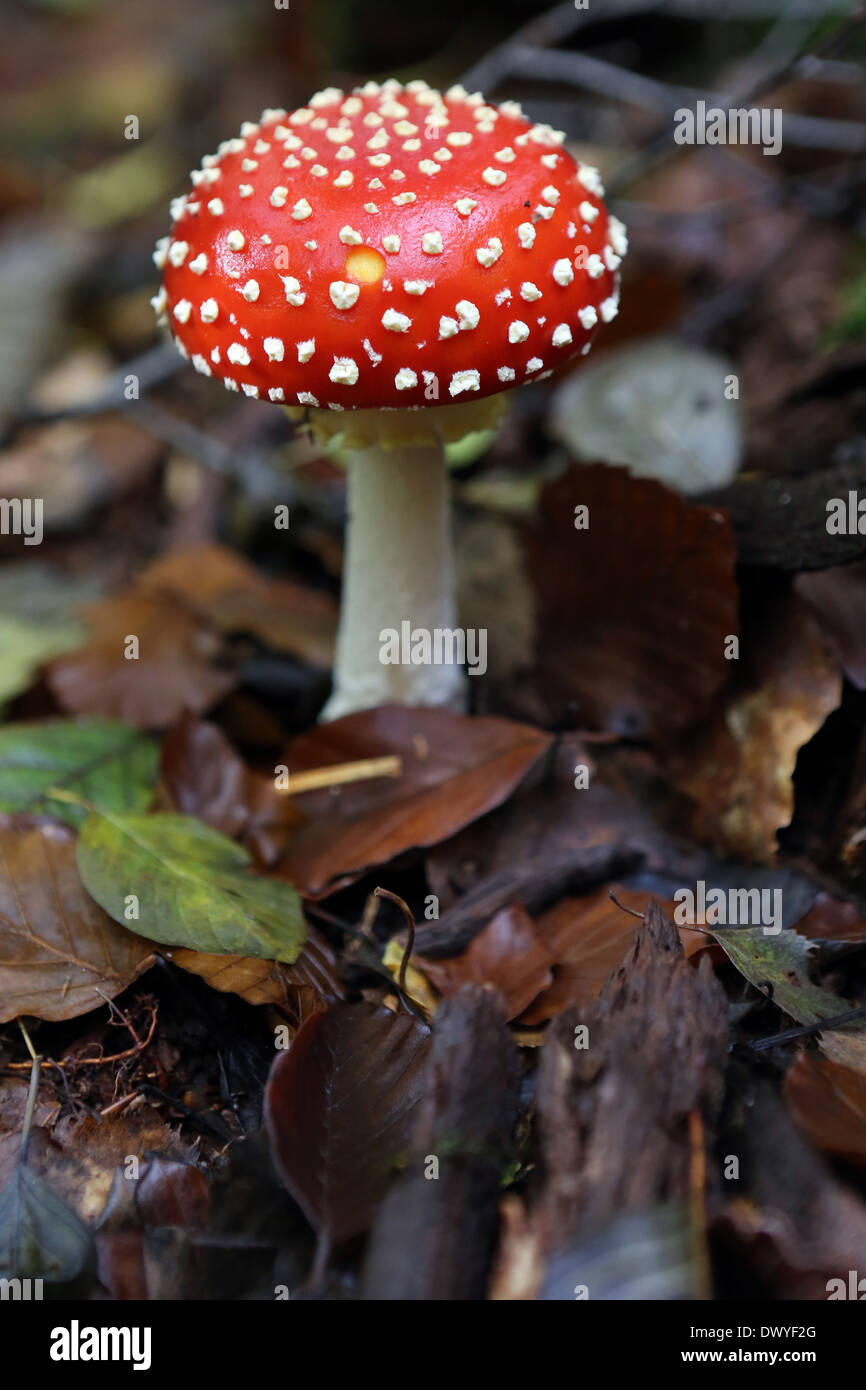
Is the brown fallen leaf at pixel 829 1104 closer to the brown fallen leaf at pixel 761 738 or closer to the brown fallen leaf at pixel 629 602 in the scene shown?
the brown fallen leaf at pixel 761 738

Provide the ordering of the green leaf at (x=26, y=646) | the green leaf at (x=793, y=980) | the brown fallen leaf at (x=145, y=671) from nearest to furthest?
the green leaf at (x=793, y=980)
the brown fallen leaf at (x=145, y=671)
the green leaf at (x=26, y=646)

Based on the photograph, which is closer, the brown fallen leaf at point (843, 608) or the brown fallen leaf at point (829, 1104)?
the brown fallen leaf at point (829, 1104)

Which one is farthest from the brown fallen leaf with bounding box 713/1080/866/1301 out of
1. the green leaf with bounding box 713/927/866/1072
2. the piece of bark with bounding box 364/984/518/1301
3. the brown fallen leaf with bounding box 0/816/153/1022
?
the brown fallen leaf with bounding box 0/816/153/1022

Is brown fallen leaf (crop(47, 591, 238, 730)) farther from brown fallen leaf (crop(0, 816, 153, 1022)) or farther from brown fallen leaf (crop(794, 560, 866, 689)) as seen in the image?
brown fallen leaf (crop(794, 560, 866, 689))

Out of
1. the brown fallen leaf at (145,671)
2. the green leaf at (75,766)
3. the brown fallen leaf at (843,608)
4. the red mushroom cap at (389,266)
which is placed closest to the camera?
the red mushroom cap at (389,266)

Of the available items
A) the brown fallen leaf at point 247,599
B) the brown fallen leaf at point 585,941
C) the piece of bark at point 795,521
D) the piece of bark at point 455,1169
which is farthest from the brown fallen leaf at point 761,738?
the brown fallen leaf at point 247,599

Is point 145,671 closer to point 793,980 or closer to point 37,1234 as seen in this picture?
point 37,1234

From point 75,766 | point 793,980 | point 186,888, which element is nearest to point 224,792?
point 75,766
